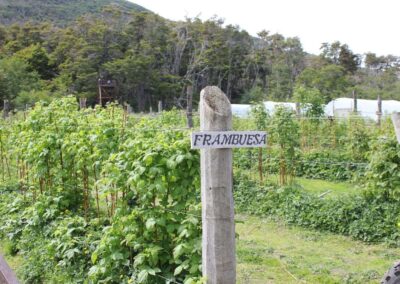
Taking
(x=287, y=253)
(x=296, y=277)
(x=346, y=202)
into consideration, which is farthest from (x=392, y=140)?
(x=296, y=277)

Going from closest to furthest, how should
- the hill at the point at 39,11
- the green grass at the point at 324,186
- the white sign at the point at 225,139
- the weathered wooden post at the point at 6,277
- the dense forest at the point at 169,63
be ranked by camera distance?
the weathered wooden post at the point at 6,277, the white sign at the point at 225,139, the green grass at the point at 324,186, the dense forest at the point at 169,63, the hill at the point at 39,11

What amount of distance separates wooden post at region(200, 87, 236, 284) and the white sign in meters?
0.06

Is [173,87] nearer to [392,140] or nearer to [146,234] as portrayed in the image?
[392,140]

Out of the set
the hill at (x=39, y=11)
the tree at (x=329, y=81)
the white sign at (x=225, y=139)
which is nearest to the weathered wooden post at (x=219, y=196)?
the white sign at (x=225, y=139)

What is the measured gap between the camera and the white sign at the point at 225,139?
2.65 m

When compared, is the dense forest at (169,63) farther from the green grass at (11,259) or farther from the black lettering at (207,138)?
the black lettering at (207,138)

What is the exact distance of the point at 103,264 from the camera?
3850mm

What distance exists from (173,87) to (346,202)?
41105mm

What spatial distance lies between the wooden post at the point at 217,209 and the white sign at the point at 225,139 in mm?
58

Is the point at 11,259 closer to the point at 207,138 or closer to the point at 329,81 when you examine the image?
the point at 207,138

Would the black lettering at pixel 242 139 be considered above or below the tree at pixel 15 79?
below

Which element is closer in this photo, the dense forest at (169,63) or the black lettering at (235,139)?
the black lettering at (235,139)

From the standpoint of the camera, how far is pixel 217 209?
2.73 meters

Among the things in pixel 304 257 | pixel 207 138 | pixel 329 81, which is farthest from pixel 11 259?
pixel 329 81
